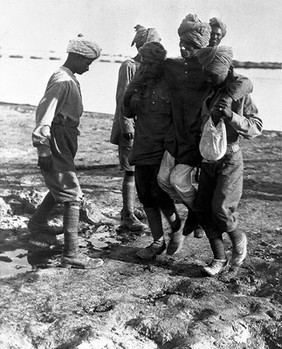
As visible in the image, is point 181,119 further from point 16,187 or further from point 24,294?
point 16,187

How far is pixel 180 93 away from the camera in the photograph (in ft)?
12.9

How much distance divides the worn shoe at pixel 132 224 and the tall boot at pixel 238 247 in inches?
47.2

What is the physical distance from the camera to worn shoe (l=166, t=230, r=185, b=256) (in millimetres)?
4273

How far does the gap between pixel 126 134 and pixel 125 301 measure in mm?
1786

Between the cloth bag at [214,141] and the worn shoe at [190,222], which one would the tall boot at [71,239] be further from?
the cloth bag at [214,141]

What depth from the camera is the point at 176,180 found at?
3.91m

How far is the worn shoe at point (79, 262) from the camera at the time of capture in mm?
4078

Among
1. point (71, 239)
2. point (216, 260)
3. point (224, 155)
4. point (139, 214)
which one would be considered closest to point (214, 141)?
point (224, 155)

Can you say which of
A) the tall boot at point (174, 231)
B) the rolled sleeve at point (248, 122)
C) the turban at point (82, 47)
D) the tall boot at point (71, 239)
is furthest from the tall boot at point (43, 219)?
the rolled sleeve at point (248, 122)

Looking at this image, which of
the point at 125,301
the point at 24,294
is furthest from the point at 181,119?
the point at 24,294

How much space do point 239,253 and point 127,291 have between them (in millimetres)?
937

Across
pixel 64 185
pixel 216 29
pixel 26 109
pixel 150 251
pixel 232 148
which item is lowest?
pixel 26 109

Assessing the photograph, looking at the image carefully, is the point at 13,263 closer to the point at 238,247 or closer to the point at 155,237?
the point at 155,237

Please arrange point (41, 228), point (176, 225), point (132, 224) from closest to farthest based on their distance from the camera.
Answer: point (176, 225)
point (41, 228)
point (132, 224)
